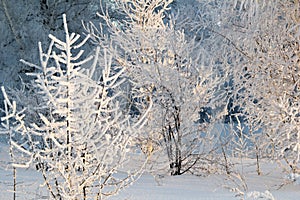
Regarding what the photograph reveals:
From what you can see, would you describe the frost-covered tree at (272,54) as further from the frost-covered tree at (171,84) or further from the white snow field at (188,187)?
the frost-covered tree at (171,84)

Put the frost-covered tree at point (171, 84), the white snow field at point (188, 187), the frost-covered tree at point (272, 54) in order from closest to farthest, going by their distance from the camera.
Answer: the white snow field at point (188, 187) < the frost-covered tree at point (272, 54) < the frost-covered tree at point (171, 84)

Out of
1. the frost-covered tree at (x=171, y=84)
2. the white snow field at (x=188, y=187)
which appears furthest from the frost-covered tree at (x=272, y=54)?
the frost-covered tree at (x=171, y=84)

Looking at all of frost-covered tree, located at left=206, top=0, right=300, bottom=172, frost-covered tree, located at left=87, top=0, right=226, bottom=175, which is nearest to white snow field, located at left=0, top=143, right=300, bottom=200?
frost-covered tree, located at left=206, top=0, right=300, bottom=172

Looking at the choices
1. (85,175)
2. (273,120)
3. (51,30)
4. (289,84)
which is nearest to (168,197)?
(85,175)

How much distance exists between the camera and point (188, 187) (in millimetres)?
4992

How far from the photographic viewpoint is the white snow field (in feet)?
13.2

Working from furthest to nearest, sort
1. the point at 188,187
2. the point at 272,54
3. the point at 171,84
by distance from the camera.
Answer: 1. the point at 171,84
2. the point at 272,54
3. the point at 188,187

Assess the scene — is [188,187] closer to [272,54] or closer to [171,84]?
[171,84]

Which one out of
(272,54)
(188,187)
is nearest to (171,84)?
(272,54)

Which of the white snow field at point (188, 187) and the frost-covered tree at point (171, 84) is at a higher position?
the frost-covered tree at point (171, 84)

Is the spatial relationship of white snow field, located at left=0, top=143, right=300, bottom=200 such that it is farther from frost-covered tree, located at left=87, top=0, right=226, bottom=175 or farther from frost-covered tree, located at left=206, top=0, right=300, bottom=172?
frost-covered tree, located at left=87, top=0, right=226, bottom=175

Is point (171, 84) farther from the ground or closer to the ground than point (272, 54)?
closer to the ground

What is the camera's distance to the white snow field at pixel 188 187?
4016mm

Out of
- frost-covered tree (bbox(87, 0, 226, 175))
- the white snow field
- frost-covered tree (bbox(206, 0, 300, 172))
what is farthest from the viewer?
frost-covered tree (bbox(87, 0, 226, 175))
